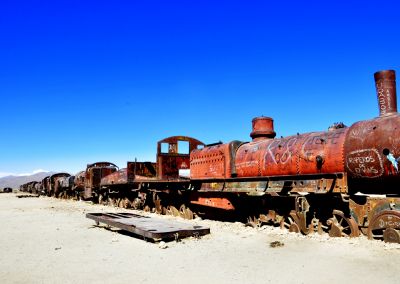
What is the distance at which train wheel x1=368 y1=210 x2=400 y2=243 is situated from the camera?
7.60m

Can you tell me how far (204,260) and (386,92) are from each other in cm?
603

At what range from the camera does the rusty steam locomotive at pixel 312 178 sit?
8.26 meters

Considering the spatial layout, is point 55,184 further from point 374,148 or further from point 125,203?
point 374,148

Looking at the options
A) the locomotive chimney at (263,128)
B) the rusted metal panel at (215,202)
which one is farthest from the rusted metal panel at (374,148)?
the rusted metal panel at (215,202)

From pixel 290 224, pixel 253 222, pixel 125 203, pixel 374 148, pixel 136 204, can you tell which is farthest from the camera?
pixel 125 203

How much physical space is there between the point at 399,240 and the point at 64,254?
7.16m

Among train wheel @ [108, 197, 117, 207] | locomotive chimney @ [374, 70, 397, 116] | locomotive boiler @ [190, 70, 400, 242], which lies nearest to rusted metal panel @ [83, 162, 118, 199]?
train wheel @ [108, 197, 117, 207]

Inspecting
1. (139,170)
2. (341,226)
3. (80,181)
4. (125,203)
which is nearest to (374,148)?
(341,226)

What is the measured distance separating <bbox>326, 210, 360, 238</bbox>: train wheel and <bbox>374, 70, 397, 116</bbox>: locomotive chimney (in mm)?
2707

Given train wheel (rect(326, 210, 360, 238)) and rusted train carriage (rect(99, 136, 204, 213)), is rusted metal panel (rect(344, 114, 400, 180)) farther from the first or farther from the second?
rusted train carriage (rect(99, 136, 204, 213))

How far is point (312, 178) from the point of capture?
31.7 ft

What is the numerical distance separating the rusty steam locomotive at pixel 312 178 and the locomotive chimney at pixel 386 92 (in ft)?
0.07

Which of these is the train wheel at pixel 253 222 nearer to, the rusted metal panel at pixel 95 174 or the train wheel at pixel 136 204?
the train wheel at pixel 136 204

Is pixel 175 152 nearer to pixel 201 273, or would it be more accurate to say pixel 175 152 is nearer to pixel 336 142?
pixel 336 142
